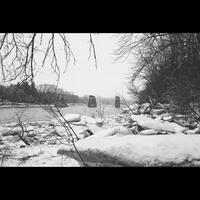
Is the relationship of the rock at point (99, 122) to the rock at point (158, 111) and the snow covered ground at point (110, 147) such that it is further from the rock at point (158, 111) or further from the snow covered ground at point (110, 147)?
Result: the rock at point (158, 111)

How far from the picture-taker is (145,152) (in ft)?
7.64

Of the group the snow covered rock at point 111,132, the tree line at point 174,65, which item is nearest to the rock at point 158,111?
the tree line at point 174,65

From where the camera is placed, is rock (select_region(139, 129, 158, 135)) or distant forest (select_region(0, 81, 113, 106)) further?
rock (select_region(139, 129, 158, 135))

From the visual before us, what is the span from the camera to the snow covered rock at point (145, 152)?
7.19ft

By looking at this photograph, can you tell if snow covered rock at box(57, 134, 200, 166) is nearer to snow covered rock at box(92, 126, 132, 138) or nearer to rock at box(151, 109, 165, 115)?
snow covered rock at box(92, 126, 132, 138)

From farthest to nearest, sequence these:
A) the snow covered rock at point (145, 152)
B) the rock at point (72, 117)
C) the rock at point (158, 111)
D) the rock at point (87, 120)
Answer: the rock at point (158, 111)
the rock at point (87, 120)
the rock at point (72, 117)
the snow covered rock at point (145, 152)

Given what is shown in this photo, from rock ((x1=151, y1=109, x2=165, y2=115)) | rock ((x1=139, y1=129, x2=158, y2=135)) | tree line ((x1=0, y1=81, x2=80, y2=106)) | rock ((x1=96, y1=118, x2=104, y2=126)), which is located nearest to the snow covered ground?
rock ((x1=139, y1=129, x2=158, y2=135))

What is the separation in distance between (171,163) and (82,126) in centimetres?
372

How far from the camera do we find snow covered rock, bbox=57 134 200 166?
2.19 metres

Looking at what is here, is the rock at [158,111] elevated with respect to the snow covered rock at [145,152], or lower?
elevated
